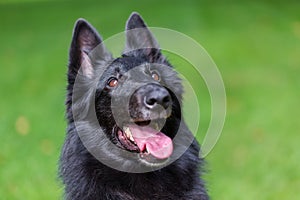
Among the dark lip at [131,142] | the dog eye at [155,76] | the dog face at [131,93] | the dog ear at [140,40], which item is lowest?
the dark lip at [131,142]

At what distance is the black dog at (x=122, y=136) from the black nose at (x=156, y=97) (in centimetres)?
7

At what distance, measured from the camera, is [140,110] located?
4660 millimetres

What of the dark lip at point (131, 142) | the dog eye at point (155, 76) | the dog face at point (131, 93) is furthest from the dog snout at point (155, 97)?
the dog eye at point (155, 76)

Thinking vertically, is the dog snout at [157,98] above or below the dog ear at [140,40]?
below

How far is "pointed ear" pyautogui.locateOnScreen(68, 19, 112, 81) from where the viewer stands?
4.98 m

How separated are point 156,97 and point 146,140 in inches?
13.4

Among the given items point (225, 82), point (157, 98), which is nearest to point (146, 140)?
point (157, 98)

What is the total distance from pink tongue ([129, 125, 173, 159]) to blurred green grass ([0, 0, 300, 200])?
820 mm

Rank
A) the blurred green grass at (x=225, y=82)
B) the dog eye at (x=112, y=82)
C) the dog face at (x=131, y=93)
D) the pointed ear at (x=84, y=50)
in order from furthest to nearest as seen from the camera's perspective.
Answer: the blurred green grass at (x=225, y=82), the pointed ear at (x=84, y=50), the dog eye at (x=112, y=82), the dog face at (x=131, y=93)

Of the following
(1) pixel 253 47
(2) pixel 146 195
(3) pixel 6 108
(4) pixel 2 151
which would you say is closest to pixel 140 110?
(2) pixel 146 195

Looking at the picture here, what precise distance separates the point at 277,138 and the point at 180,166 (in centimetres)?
543

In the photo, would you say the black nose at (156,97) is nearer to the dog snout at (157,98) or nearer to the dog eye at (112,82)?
the dog snout at (157,98)

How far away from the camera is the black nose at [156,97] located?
4562 mm

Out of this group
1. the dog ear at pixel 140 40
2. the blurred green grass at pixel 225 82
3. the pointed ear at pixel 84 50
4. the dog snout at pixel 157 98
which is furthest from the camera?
the blurred green grass at pixel 225 82
